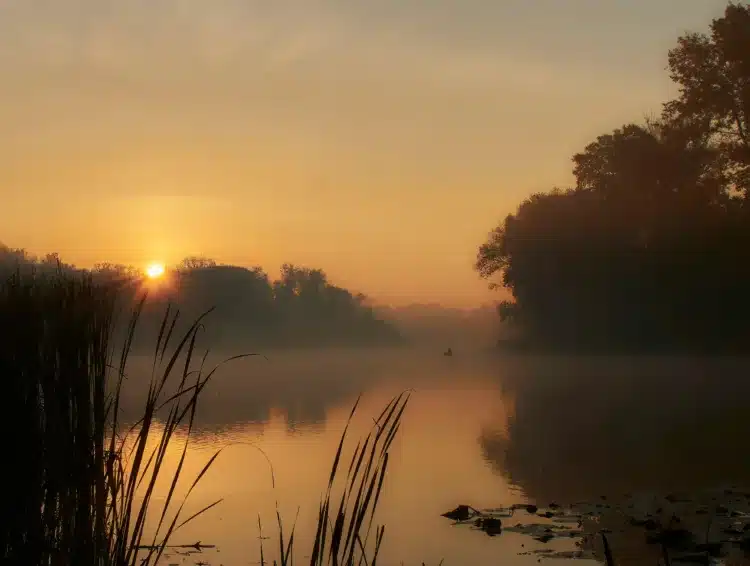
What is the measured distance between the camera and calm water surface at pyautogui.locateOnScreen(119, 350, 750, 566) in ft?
34.9

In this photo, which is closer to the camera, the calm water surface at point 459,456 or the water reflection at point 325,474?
the water reflection at point 325,474

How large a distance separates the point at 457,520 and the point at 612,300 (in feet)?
135

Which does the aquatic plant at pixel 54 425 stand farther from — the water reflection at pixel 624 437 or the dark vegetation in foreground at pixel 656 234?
the dark vegetation in foreground at pixel 656 234

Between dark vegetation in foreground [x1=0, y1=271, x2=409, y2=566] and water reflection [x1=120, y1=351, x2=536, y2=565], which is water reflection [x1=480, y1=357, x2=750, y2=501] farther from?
dark vegetation in foreground [x1=0, y1=271, x2=409, y2=566]

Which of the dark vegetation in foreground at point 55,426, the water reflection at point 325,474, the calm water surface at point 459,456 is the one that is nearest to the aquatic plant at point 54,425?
the dark vegetation in foreground at point 55,426

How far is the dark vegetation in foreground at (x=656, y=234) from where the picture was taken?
41.4 m

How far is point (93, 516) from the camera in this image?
15.1 feet

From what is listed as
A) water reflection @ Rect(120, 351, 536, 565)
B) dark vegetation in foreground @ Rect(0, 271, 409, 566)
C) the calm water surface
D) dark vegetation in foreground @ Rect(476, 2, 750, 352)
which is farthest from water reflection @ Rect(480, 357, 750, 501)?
dark vegetation in foreground @ Rect(0, 271, 409, 566)

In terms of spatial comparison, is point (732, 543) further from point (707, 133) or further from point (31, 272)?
point (707, 133)

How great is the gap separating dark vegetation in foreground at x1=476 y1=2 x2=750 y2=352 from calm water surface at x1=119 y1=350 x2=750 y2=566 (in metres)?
10.8

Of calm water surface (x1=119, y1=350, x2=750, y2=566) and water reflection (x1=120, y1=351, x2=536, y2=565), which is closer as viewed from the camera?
water reflection (x1=120, y1=351, x2=536, y2=565)

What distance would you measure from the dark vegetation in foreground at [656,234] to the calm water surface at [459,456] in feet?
35.3

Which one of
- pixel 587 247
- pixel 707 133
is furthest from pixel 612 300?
pixel 707 133

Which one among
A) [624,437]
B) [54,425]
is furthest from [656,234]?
[54,425]
